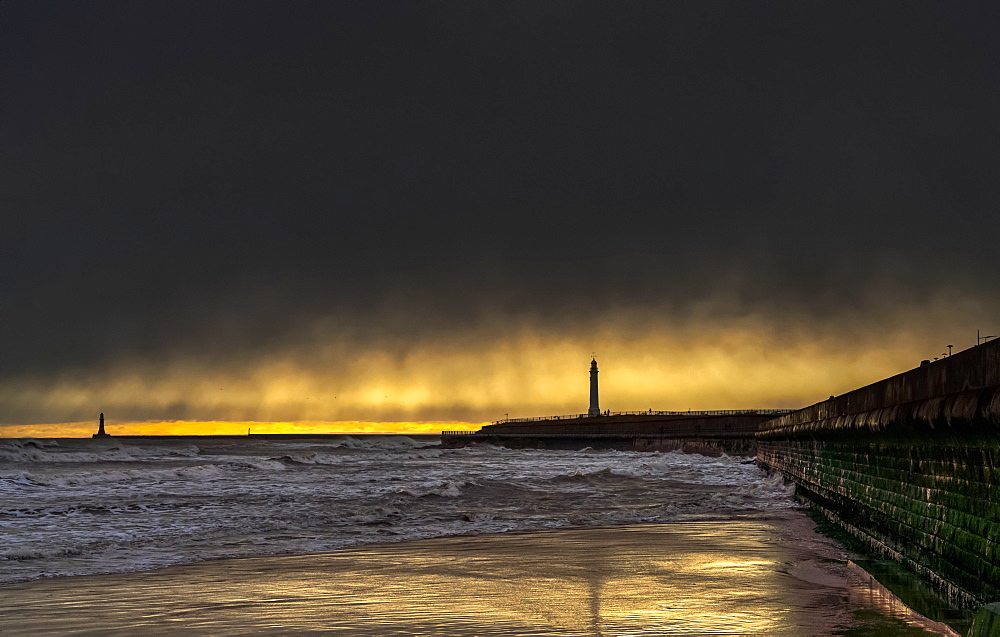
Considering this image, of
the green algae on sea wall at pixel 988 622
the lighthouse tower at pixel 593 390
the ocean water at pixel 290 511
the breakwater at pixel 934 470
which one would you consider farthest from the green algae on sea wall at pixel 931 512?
the lighthouse tower at pixel 593 390

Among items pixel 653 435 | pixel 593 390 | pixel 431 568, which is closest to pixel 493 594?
pixel 431 568

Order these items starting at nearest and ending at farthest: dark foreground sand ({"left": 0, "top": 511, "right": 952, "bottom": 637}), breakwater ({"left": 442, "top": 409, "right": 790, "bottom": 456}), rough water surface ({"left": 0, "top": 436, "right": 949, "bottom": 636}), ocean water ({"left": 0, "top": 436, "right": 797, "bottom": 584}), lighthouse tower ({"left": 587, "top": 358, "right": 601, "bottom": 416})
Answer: dark foreground sand ({"left": 0, "top": 511, "right": 952, "bottom": 637}) → rough water surface ({"left": 0, "top": 436, "right": 949, "bottom": 636}) → ocean water ({"left": 0, "top": 436, "right": 797, "bottom": 584}) → breakwater ({"left": 442, "top": 409, "right": 790, "bottom": 456}) → lighthouse tower ({"left": 587, "top": 358, "right": 601, "bottom": 416})

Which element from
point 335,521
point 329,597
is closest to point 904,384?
point 329,597

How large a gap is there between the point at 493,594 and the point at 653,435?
65.3 metres

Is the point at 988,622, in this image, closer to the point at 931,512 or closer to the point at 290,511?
the point at 931,512

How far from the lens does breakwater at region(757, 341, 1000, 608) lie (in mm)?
6199

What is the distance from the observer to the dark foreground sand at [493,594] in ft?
23.6

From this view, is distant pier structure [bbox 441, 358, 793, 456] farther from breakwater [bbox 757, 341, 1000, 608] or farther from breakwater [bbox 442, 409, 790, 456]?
breakwater [bbox 757, 341, 1000, 608]

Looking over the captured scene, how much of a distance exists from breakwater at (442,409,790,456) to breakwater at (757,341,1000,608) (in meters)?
45.7

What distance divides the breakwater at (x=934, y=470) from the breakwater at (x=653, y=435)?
150 ft

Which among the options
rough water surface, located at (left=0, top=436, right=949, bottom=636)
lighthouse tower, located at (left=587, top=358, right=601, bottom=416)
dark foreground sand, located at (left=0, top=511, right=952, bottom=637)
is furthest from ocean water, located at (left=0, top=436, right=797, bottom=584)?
lighthouse tower, located at (left=587, top=358, right=601, bottom=416)

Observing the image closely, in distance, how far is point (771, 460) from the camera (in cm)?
3331

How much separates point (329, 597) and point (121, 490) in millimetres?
19450

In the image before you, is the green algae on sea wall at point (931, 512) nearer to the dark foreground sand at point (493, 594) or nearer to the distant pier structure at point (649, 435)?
the dark foreground sand at point (493, 594)
